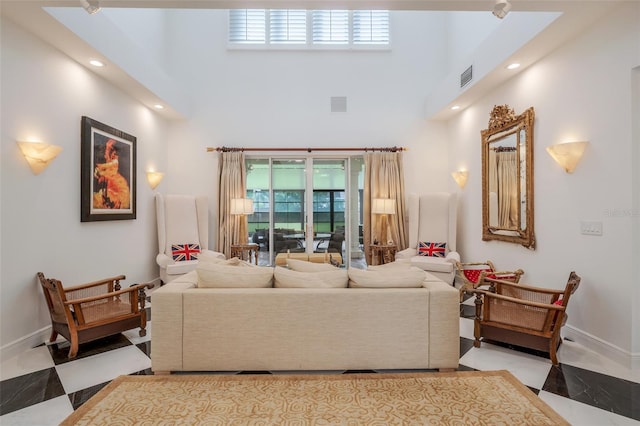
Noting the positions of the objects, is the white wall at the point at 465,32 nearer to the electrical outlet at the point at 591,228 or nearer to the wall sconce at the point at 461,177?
the wall sconce at the point at 461,177

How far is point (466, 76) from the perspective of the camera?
441 cm

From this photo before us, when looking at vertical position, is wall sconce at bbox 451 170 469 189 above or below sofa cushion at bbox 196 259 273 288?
above

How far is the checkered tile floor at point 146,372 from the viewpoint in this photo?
1994mm

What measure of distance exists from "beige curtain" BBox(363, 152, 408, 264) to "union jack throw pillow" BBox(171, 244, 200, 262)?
2958 mm

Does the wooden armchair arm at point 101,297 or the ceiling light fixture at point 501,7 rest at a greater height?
the ceiling light fixture at point 501,7

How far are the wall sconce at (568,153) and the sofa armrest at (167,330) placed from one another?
3.60 m

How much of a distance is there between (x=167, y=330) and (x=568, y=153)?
380cm

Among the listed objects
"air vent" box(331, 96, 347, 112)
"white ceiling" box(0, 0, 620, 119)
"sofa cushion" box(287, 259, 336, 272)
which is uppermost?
"air vent" box(331, 96, 347, 112)

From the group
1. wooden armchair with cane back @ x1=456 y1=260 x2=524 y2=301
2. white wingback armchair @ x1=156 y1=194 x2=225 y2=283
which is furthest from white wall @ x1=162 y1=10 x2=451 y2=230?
wooden armchair with cane back @ x1=456 y1=260 x2=524 y2=301

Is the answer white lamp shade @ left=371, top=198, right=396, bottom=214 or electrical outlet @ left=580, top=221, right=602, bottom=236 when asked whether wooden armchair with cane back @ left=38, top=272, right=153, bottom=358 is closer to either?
white lamp shade @ left=371, top=198, right=396, bottom=214

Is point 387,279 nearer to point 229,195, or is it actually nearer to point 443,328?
point 443,328

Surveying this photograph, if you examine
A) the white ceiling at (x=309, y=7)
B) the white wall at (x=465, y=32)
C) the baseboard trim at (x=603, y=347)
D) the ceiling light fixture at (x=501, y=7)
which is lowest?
the baseboard trim at (x=603, y=347)

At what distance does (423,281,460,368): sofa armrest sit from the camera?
2.38 m

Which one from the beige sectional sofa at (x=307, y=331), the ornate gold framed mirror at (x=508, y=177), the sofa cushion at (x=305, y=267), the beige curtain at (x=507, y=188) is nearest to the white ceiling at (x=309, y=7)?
the ornate gold framed mirror at (x=508, y=177)
